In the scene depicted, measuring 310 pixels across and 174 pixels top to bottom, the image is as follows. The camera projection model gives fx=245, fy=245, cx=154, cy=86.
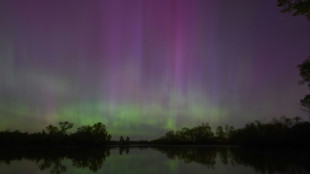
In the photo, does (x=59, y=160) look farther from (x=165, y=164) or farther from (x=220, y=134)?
(x=220, y=134)

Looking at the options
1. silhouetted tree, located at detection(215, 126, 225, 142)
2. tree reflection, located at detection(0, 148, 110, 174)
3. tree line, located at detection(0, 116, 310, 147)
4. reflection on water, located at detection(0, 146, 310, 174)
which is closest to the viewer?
reflection on water, located at detection(0, 146, 310, 174)

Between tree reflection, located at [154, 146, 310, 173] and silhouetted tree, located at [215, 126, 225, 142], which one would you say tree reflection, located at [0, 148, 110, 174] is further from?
silhouetted tree, located at [215, 126, 225, 142]

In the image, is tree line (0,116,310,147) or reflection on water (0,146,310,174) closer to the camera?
reflection on water (0,146,310,174)

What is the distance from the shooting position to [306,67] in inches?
825

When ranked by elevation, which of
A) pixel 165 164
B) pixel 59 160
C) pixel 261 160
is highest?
pixel 261 160

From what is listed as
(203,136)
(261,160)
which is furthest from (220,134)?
(261,160)

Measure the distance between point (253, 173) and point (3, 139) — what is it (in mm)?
106917

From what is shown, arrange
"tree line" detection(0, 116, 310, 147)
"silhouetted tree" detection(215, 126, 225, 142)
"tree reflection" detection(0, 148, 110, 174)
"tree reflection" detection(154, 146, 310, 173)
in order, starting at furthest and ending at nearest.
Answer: "silhouetted tree" detection(215, 126, 225, 142) → "tree line" detection(0, 116, 310, 147) → "tree reflection" detection(0, 148, 110, 174) → "tree reflection" detection(154, 146, 310, 173)

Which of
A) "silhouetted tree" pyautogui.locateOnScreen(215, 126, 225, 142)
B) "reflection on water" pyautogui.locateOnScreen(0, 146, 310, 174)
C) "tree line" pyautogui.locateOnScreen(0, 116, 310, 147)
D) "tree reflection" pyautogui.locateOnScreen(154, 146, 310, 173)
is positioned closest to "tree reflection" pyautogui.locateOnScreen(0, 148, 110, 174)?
"reflection on water" pyautogui.locateOnScreen(0, 146, 310, 174)

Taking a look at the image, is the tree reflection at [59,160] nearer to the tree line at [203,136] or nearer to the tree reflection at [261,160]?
the tree reflection at [261,160]

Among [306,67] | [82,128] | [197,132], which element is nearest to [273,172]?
[306,67]

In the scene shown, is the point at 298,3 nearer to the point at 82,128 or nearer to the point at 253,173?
the point at 253,173

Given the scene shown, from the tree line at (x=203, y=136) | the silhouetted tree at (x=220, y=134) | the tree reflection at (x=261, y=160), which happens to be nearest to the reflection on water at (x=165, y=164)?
the tree reflection at (x=261, y=160)

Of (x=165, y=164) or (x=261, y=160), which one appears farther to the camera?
(x=261, y=160)
